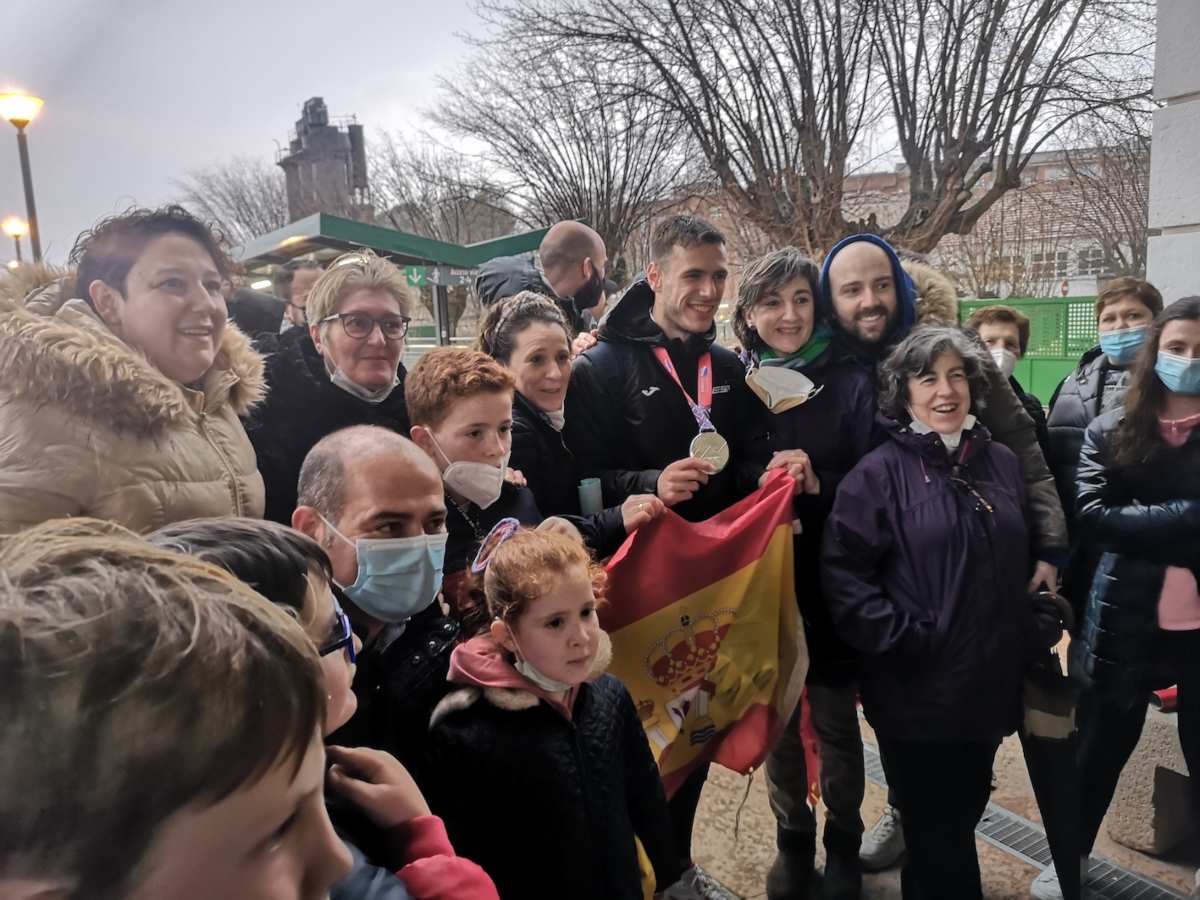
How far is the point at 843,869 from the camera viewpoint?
2887mm

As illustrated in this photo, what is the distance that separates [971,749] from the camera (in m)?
2.49

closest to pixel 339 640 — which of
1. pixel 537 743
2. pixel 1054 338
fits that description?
pixel 537 743

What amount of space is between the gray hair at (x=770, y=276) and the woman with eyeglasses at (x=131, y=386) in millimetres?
1746

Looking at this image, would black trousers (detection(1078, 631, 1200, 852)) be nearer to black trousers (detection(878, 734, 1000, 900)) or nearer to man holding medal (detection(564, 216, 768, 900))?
black trousers (detection(878, 734, 1000, 900))

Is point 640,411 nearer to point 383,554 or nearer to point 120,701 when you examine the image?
point 383,554

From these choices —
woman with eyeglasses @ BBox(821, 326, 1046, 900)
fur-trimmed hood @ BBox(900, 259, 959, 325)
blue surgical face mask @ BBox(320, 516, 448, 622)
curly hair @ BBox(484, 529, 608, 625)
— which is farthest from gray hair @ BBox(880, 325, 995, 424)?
blue surgical face mask @ BBox(320, 516, 448, 622)

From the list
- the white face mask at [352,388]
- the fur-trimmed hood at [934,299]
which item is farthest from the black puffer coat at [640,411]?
the fur-trimmed hood at [934,299]

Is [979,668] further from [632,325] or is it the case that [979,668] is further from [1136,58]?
[1136,58]

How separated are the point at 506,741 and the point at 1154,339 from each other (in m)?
2.82

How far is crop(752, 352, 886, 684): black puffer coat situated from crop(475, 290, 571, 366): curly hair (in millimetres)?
928

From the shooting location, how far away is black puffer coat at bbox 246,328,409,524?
2383 millimetres

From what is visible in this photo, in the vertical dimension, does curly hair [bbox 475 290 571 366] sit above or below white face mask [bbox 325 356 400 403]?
above

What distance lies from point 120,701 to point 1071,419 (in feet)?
12.7

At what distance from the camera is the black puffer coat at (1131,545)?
9.12 ft
